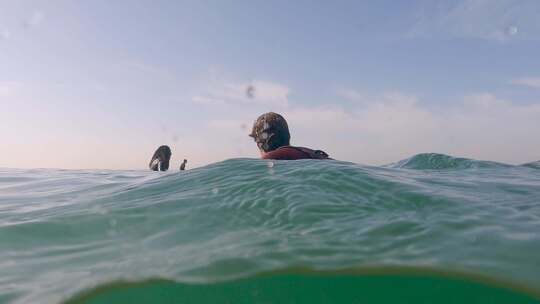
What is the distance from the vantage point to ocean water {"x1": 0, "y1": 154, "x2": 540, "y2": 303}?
391 centimetres

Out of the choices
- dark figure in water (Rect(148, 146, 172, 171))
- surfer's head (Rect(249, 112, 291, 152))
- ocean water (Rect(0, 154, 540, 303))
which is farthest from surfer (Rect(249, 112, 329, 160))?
dark figure in water (Rect(148, 146, 172, 171))

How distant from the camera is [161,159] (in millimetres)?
16312

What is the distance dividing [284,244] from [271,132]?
6.53m

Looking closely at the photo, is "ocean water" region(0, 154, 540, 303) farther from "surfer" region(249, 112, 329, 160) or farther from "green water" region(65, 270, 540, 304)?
"surfer" region(249, 112, 329, 160)

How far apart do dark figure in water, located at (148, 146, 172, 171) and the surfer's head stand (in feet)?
21.6

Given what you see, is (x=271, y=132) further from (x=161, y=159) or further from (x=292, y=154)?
(x=161, y=159)

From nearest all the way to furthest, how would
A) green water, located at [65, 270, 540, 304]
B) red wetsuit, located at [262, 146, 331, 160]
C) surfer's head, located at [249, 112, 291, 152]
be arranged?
green water, located at [65, 270, 540, 304]
red wetsuit, located at [262, 146, 331, 160]
surfer's head, located at [249, 112, 291, 152]

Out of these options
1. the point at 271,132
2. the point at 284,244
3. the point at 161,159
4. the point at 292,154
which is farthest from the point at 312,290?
the point at 161,159

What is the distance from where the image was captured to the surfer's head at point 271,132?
1082 centimetres

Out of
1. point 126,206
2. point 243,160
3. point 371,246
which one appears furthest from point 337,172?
point 126,206

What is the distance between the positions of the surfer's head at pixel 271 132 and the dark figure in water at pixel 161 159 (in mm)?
6579

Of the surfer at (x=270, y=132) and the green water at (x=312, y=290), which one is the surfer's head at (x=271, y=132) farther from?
the green water at (x=312, y=290)

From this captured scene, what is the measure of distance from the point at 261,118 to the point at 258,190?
15.4 ft

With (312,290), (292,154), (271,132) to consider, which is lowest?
(312,290)
